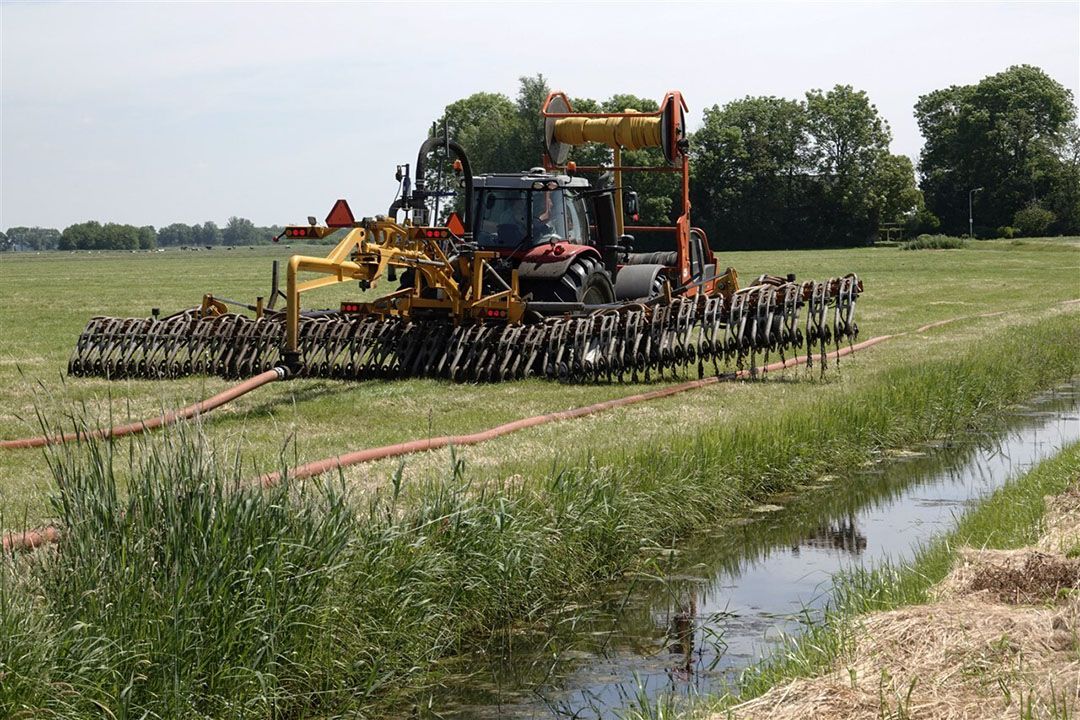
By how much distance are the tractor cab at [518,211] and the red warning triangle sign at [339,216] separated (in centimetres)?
297

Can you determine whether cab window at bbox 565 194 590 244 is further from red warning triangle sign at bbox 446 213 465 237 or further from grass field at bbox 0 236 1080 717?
grass field at bbox 0 236 1080 717

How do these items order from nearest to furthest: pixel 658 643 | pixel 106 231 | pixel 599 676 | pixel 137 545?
1. pixel 137 545
2. pixel 599 676
3. pixel 658 643
4. pixel 106 231

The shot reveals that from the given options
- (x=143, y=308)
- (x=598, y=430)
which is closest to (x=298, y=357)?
(x=598, y=430)

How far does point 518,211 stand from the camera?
16.2 metres

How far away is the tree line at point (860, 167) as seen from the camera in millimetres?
81125

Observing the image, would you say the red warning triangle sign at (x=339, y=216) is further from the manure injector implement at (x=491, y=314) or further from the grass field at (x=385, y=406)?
the grass field at (x=385, y=406)

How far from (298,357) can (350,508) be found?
6.08 m

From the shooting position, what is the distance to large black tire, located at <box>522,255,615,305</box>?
15.8 metres

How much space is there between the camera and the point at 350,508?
→ 6609 millimetres

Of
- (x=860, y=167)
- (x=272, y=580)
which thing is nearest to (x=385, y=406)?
(x=272, y=580)

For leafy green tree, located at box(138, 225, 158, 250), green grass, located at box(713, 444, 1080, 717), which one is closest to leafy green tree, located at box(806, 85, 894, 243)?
green grass, located at box(713, 444, 1080, 717)

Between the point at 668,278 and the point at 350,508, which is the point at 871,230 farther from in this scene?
the point at 350,508

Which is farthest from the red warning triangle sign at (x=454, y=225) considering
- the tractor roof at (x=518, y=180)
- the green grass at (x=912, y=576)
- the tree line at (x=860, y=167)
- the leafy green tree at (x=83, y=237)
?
the leafy green tree at (x=83, y=237)

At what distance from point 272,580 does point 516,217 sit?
10.9 meters
